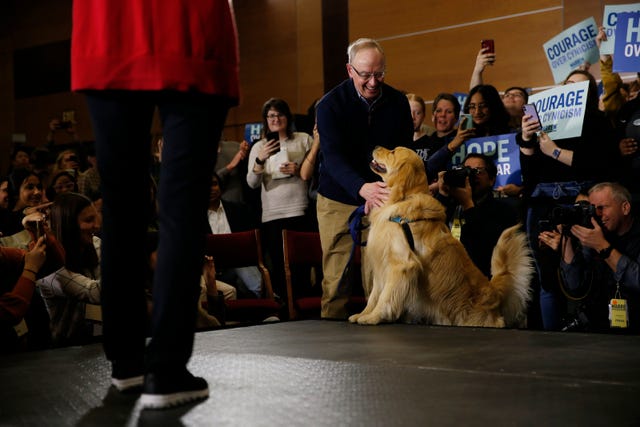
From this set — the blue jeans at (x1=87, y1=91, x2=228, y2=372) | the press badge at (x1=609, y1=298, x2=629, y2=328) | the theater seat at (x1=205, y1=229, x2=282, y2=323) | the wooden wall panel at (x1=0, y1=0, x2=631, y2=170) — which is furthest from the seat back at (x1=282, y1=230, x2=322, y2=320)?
the wooden wall panel at (x1=0, y1=0, x2=631, y2=170)

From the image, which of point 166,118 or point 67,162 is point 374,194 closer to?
point 166,118

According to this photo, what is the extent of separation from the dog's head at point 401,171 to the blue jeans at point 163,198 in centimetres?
203

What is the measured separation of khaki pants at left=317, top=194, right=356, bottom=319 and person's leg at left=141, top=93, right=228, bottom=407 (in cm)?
234

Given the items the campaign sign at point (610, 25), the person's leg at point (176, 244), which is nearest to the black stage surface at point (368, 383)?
the person's leg at point (176, 244)

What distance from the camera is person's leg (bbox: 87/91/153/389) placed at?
168cm

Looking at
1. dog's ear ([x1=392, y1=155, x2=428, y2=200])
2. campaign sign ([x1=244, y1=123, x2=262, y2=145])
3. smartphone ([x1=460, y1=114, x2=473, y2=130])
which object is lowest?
dog's ear ([x1=392, y1=155, x2=428, y2=200])

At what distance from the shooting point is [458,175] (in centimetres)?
450

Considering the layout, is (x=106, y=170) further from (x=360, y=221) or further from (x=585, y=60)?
(x=585, y=60)

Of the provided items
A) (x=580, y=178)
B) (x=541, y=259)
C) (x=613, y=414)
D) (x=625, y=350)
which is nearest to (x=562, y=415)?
(x=613, y=414)

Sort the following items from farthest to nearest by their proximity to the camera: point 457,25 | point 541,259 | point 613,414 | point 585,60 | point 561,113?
point 457,25 < point 585,60 < point 561,113 < point 541,259 < point 613,414

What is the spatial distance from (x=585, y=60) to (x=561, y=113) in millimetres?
1203

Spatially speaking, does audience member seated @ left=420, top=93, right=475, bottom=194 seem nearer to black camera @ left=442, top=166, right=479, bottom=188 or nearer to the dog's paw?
black camera @ left=442, top=166, right=479, bottom=188

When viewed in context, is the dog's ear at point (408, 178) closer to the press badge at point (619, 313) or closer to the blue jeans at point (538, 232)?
the blue jeans at point (538, 232)

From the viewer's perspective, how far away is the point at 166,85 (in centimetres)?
161
